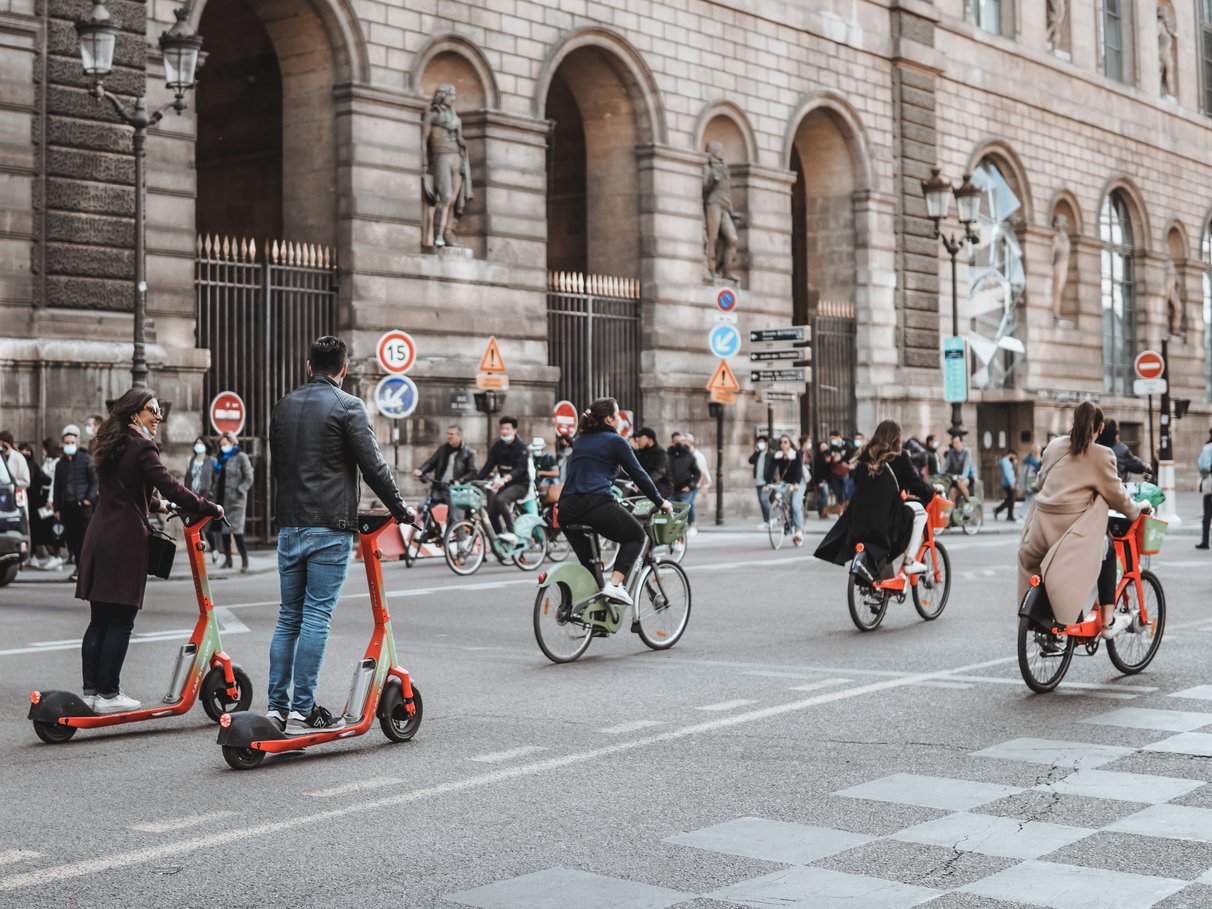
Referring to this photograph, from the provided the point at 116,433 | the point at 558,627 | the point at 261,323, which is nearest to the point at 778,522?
the point at 261,323

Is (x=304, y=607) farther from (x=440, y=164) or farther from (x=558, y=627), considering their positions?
(x=440, y=164)

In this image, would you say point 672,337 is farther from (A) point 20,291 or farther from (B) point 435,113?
(A) point 20,291

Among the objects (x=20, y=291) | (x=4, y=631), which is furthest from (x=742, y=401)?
(x=4, y=631)

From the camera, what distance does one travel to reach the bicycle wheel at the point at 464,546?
18766mm

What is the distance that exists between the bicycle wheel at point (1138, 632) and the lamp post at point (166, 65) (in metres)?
11.8

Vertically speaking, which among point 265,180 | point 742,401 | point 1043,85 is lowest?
point 742,401

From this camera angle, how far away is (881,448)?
1295cm

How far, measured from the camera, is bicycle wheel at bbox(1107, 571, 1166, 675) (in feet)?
33.2

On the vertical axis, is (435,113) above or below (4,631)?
above

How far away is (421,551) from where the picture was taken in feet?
68.6

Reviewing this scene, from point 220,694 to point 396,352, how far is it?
13184 mm

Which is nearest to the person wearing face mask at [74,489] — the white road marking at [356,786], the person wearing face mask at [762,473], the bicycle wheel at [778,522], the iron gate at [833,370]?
the bicycle wheel at [778,522]

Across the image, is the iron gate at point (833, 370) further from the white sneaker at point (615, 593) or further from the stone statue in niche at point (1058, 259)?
the white sneaker at point (615, 593)

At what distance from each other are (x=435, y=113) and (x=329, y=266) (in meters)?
2.95
